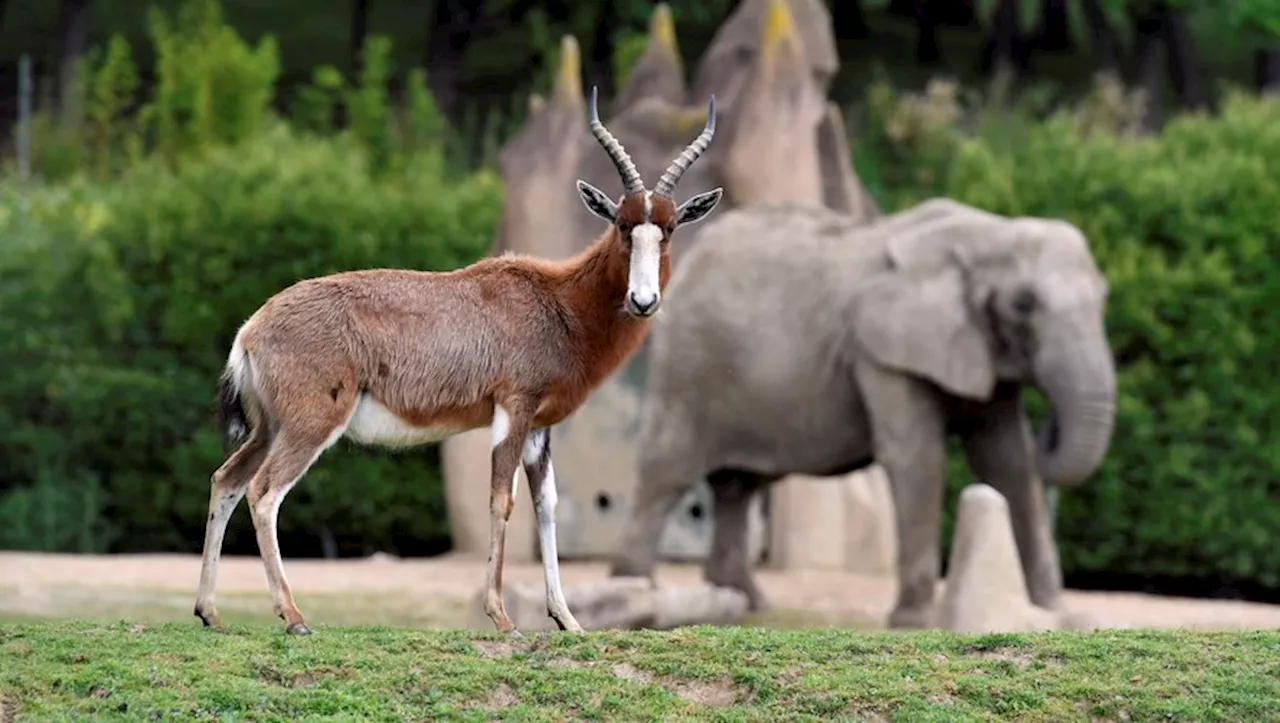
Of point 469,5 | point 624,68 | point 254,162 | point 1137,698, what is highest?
point 469,5

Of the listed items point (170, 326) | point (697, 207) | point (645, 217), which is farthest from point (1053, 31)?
point (645, 217)

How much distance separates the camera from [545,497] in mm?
9164

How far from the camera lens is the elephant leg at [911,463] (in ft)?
46.4

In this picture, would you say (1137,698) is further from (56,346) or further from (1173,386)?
(56,346)

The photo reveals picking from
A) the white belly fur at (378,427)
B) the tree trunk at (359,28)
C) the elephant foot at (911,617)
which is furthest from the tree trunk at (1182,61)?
the white belly fur at (378,427)

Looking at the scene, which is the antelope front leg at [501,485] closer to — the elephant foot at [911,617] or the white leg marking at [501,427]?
the white leg marking at [501,427]

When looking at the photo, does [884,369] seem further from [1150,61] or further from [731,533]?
[1150,61]

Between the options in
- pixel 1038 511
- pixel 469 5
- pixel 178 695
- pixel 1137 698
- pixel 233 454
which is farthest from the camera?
pixel 469 5

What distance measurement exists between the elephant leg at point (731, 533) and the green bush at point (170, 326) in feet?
13.1

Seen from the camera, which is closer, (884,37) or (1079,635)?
(1079,635)

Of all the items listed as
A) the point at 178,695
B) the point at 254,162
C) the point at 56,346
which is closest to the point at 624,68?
the point at 254,162

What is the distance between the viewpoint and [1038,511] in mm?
14461

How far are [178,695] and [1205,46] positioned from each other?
84.8ft

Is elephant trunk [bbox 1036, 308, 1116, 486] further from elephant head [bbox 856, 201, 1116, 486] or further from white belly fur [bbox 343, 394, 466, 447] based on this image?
white belly fur [bbox 343, 394, 466, 447]
